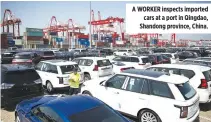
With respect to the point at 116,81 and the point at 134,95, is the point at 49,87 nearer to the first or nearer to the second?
the point at 116,81

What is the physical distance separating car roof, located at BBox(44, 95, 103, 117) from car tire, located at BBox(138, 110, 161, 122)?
6.83ft

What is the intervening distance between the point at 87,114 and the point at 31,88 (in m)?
4.62

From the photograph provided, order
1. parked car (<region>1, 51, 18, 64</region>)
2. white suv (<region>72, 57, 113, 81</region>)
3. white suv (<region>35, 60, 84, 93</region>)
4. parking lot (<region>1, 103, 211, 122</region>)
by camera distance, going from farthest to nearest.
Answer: parked car (<region>1, 51, 18, 64</region>) → white suv (<region>72, 57, 113, 81</region>) → white suv (<region>35, 60, 84, 93</region>) → parking lot (<region>1, 103, 211, 122</region>)

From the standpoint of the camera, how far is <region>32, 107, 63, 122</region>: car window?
426 centimetres

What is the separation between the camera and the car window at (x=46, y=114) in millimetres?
4259

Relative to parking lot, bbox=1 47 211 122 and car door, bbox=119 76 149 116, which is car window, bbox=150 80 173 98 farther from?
car door, bbox=119 76 149 116

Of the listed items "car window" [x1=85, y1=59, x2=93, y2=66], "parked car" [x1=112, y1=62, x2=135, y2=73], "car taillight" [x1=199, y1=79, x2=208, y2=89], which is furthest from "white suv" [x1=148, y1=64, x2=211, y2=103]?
"parked car" [x1=112, y1=62, x2=135, y2=73]

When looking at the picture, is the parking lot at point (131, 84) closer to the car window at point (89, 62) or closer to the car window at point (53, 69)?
the car window at point (53, 69)

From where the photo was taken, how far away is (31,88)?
8188mm

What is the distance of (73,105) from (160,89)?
2.78m

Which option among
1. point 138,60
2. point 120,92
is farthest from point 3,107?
point 138,60

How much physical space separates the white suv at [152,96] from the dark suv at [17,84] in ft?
8.50

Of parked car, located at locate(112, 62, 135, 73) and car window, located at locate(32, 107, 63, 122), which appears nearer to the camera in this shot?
car window, located at locate(32, 107, 63, 122)

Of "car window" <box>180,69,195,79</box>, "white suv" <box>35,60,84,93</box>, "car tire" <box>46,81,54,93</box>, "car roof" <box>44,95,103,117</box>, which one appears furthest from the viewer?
"car tire" <box>46,81,54,93</box>
